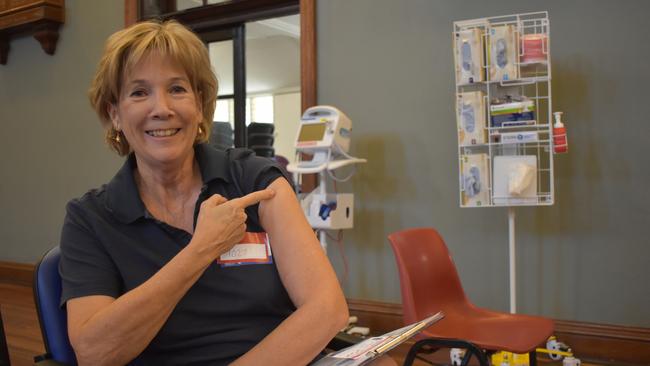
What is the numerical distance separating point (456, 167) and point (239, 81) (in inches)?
72.5

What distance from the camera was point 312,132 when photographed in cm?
314

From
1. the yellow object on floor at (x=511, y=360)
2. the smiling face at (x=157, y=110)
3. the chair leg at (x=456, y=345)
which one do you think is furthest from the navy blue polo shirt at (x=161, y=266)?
the yellow object on floor at (x=511, y=360)

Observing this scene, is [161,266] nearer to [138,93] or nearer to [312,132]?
[138,93]

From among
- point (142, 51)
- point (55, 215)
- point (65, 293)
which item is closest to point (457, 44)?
point (142, 51)

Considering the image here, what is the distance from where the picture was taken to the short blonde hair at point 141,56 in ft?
4.11

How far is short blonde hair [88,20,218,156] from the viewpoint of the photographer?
4.11ft

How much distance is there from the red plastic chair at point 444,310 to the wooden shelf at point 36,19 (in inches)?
173

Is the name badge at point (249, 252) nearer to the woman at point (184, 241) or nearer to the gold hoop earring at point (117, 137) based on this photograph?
the woman at point (184, 241)

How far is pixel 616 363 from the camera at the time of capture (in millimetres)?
2826

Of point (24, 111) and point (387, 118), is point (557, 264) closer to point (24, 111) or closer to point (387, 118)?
point (387, 118)

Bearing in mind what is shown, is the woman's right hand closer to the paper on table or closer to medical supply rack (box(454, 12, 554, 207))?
the paper on table

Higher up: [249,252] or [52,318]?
[249,252]

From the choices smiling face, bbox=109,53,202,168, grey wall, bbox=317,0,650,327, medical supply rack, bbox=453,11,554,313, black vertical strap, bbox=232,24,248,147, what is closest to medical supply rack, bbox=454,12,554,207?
medical supply rack, bbox=453,11,554,313

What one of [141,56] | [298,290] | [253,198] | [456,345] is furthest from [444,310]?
[141,56]
